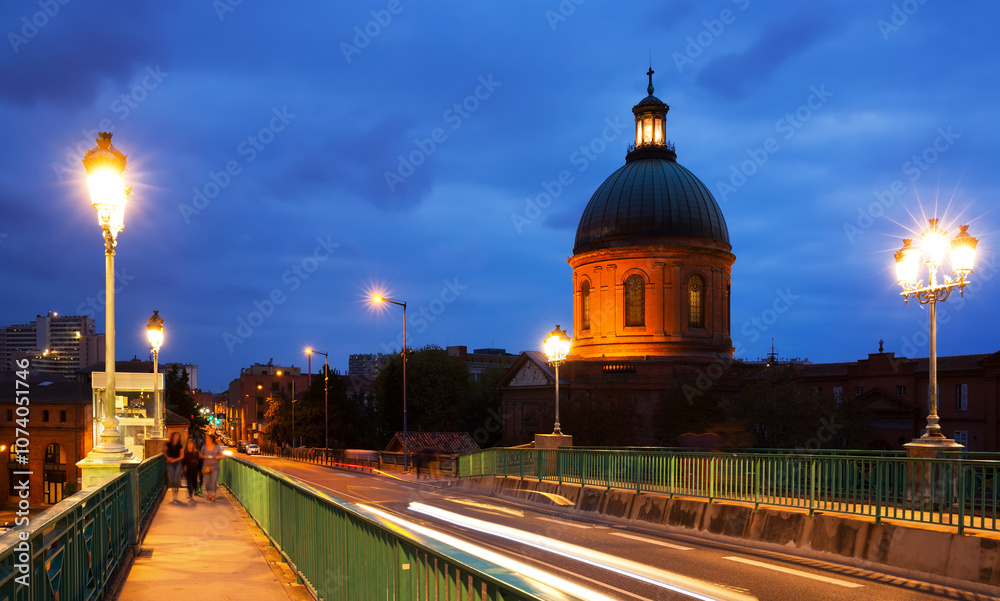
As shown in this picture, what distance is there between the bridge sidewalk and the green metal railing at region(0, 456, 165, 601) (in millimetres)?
381

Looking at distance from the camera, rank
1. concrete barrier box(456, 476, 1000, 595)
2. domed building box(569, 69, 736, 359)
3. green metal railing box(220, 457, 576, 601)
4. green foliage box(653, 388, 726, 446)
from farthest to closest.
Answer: domed building box(569, 69, 736, 359)
green foliage box(653, 388, 726, 446)
concrete barrier box(456, 476, 1000, 595)
green metal railing box(220, 457, 576, 601)

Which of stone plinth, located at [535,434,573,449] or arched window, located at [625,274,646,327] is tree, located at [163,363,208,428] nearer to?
arched window, located at [625,274,646,327]

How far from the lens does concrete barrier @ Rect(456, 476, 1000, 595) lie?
1012cm

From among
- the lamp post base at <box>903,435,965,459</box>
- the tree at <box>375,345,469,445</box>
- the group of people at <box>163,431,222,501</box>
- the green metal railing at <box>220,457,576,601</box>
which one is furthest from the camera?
the tree at <box>375,345,469,445</box>

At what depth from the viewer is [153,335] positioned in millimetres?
29562

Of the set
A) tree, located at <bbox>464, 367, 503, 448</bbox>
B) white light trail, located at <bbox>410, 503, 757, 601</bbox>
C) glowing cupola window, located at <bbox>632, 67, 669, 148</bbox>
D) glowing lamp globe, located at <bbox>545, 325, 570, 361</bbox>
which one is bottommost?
tree, located at <bbox>464, 367, 503, 448</bbox>

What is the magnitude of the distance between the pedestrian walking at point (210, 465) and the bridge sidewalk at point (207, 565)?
12.3 feet

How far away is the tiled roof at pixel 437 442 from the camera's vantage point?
2173 inches

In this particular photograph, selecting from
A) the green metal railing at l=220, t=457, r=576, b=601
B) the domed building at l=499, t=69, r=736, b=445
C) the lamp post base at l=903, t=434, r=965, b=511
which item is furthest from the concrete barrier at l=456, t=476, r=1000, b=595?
the domed building at l=499, t=69, r=736, b=445

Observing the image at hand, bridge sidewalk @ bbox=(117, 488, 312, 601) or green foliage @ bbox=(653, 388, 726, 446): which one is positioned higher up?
bridge sidewalk @ bbox=(117, 488, 312, 601)

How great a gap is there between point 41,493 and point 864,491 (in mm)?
84175

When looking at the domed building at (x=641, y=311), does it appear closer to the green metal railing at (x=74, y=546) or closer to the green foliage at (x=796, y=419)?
the green foliage at (x=796, y=419)

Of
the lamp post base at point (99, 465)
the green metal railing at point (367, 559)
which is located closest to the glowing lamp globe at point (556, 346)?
the green metal railing at point (367, 559)

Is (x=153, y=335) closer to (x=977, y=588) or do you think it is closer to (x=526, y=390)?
(x=977, y=588)
